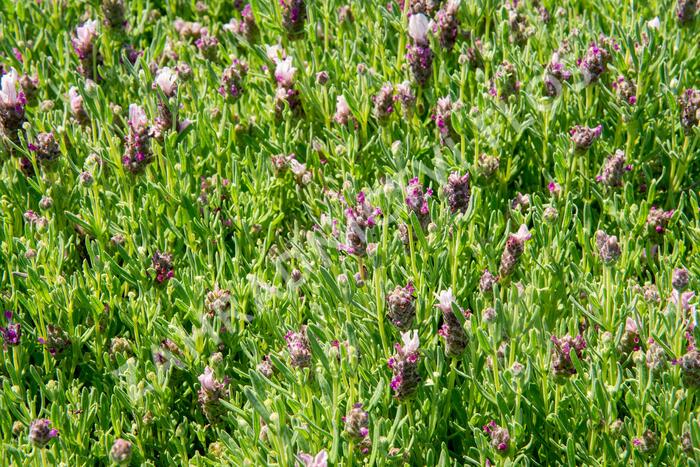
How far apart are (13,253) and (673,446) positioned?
1980mm

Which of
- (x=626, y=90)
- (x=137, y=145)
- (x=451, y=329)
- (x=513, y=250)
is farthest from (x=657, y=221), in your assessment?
(x=137, y=145)

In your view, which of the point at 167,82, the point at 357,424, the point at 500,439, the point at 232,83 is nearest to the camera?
the point at 357,424

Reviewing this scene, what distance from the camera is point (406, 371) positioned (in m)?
2.08

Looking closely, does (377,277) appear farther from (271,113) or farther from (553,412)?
(271,113)

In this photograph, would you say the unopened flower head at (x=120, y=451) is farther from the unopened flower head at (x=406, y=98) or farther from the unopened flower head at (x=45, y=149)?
the unopened flower head at (x=406, y=98)

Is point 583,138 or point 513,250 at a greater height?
point 583,138

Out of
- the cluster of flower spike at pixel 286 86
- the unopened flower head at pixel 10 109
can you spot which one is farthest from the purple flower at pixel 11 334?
the cluster of flower spike at pixel 286 86

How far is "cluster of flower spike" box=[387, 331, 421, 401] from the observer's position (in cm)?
208

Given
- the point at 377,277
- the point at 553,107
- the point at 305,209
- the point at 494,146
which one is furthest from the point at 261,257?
the point at 553,107

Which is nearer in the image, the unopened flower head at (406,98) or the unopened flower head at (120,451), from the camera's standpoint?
the unopened flower head at (120,451)

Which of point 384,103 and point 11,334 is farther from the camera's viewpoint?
point 384,103

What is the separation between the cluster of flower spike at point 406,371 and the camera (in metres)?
2.08

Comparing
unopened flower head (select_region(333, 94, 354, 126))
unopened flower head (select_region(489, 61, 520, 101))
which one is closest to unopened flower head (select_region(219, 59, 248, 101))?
unopened flower head (select_region(333, 94, 354, 126))

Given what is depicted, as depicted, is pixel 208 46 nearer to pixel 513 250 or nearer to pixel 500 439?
pixel 513 250
